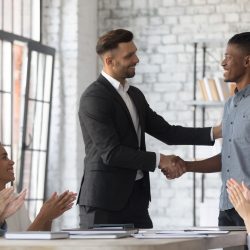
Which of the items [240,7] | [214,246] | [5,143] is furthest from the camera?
[240,7]

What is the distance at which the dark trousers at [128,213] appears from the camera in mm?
4543

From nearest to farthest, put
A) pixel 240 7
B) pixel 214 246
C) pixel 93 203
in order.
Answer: pixel 214 246 < pixel 93 203 < pixel 240 7

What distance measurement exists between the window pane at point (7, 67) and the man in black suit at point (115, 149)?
11.1ft

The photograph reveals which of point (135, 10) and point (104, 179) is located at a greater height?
point (135, 10)

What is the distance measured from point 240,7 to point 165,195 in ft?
6.78

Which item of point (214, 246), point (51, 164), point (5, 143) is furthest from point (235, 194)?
point (51, 164)

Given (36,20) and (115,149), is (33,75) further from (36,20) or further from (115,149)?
(115,149)

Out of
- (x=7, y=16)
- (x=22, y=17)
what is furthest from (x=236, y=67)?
(x=22, y=17)

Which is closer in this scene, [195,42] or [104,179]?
[104,179]

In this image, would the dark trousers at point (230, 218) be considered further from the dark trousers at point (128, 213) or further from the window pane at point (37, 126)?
the window pane at point (37, 126)

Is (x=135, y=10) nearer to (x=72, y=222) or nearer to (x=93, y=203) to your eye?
(x=72, y=222)

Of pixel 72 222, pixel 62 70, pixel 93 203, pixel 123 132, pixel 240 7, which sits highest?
pixel 240 7

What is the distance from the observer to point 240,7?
8.89m

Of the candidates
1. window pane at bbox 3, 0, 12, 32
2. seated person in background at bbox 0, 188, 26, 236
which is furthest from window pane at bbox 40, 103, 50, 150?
seated person in background at bbox 0, 188, 26, 236
